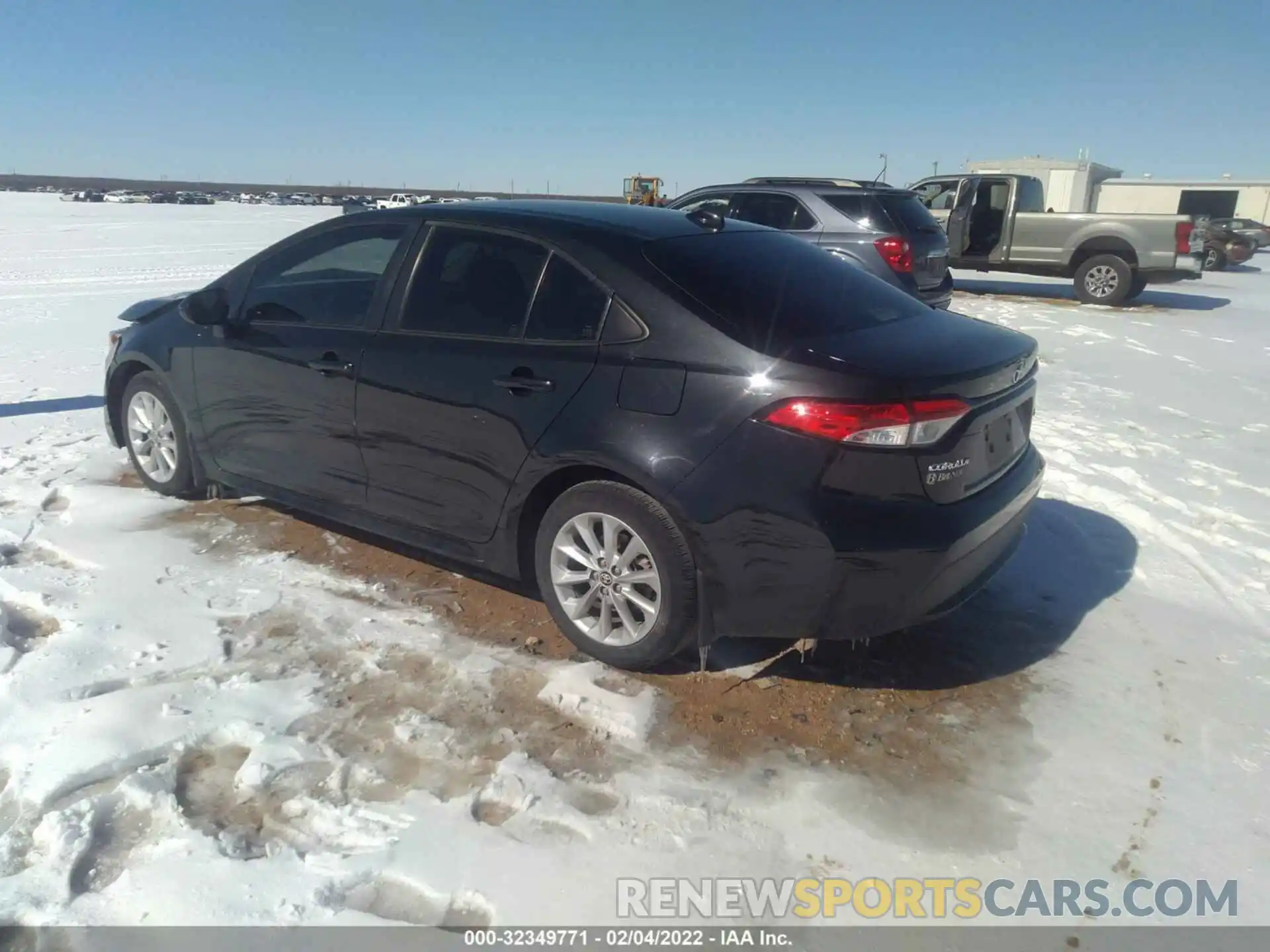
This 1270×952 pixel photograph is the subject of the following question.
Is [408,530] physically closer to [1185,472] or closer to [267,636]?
[267,636]

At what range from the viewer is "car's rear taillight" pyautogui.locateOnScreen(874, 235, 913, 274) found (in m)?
9.20

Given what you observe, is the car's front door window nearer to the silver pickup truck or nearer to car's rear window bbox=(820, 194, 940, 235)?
car's rear window bbox=(820, 194, 940, 235)

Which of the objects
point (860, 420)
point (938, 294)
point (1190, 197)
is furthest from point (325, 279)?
point (1190, 197)

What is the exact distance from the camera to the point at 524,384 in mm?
3334

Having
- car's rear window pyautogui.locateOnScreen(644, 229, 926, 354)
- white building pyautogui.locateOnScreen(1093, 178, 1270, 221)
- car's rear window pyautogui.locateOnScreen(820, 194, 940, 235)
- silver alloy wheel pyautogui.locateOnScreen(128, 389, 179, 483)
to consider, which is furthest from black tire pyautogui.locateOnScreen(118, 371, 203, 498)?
white building pyautogui.locateOnScreen(1093, 178, 1270, 221)

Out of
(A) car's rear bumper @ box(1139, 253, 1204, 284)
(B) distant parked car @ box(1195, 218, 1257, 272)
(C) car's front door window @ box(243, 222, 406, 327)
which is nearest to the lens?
(C) car's front door window @ box(243, 222, 406, 327)

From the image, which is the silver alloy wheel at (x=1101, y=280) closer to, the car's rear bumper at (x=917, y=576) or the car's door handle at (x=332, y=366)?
the car's rear bumper at (x=917, y=576)

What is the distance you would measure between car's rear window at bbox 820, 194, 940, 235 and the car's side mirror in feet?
22.9

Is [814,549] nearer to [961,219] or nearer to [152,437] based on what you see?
[152,437]

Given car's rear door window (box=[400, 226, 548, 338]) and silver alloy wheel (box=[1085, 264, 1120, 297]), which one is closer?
car's rear door window (box=[400, 226, 548, 338])

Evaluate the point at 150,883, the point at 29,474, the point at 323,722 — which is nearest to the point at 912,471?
the point at 323,722

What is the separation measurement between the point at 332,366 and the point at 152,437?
1.71 meters

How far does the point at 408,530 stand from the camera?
3826mm

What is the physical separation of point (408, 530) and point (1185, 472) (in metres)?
4.73
